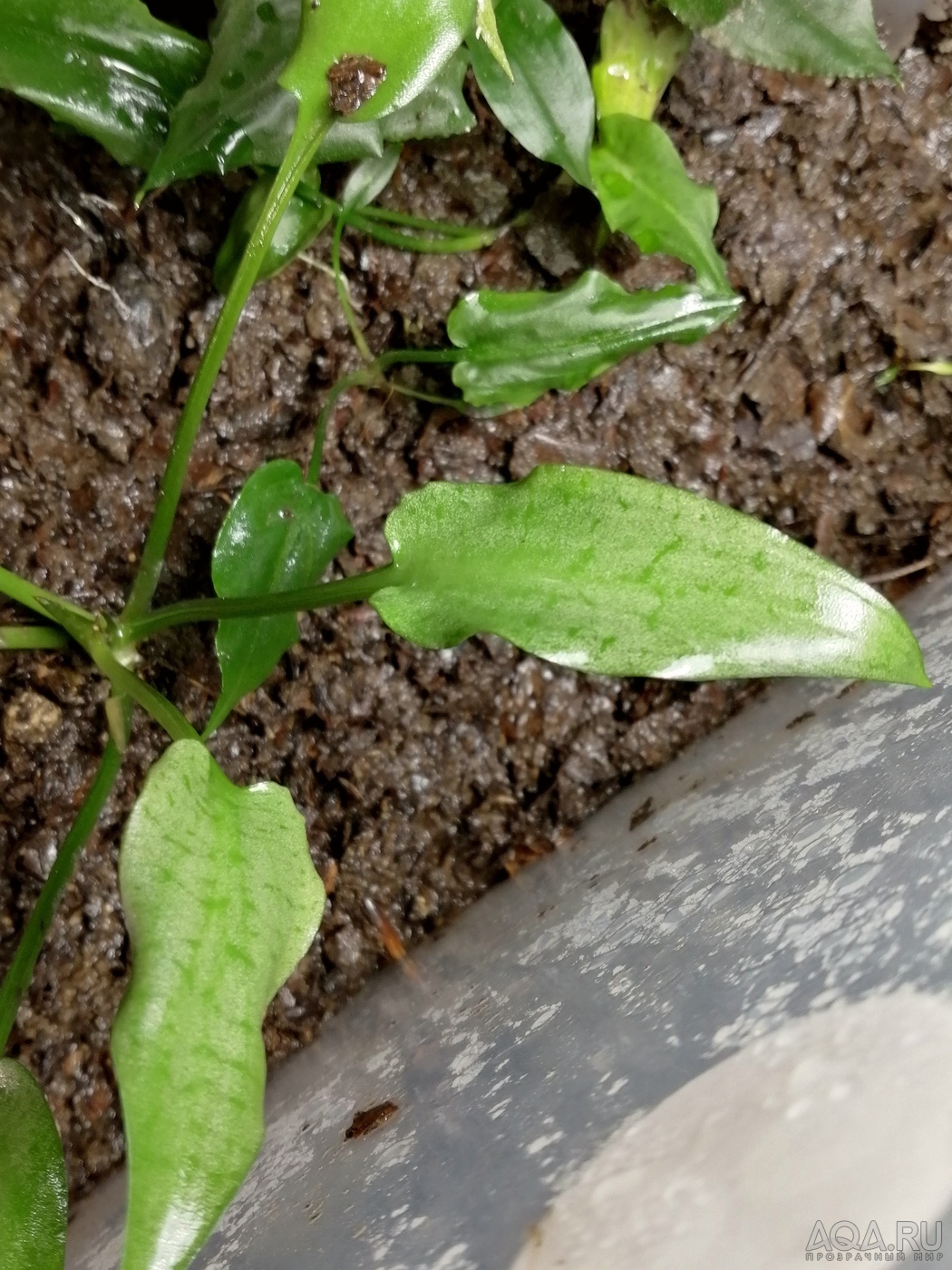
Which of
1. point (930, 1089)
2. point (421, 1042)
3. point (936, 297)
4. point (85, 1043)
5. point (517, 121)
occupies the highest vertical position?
point (517, 121)

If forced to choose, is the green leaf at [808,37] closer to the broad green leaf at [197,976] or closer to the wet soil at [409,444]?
the wet soil at [409,444]

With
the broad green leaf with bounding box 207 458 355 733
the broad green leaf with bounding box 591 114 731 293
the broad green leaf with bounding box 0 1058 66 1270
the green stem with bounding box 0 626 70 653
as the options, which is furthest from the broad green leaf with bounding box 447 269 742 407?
the broad green leaf with bounding box 0 1058 66 1270

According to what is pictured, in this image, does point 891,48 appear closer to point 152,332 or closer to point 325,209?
point 325,209

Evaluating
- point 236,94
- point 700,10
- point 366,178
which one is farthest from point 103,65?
point 700,10

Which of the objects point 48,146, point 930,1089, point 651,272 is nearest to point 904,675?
point 930,1089

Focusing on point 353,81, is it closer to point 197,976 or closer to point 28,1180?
point 197,976

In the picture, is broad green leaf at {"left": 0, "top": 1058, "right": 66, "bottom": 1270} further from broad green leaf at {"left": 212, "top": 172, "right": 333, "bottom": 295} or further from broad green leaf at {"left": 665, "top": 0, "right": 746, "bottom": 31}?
broad green leaf at {"left": 665, "top": 0, "right": 746, "bottom": 31}
